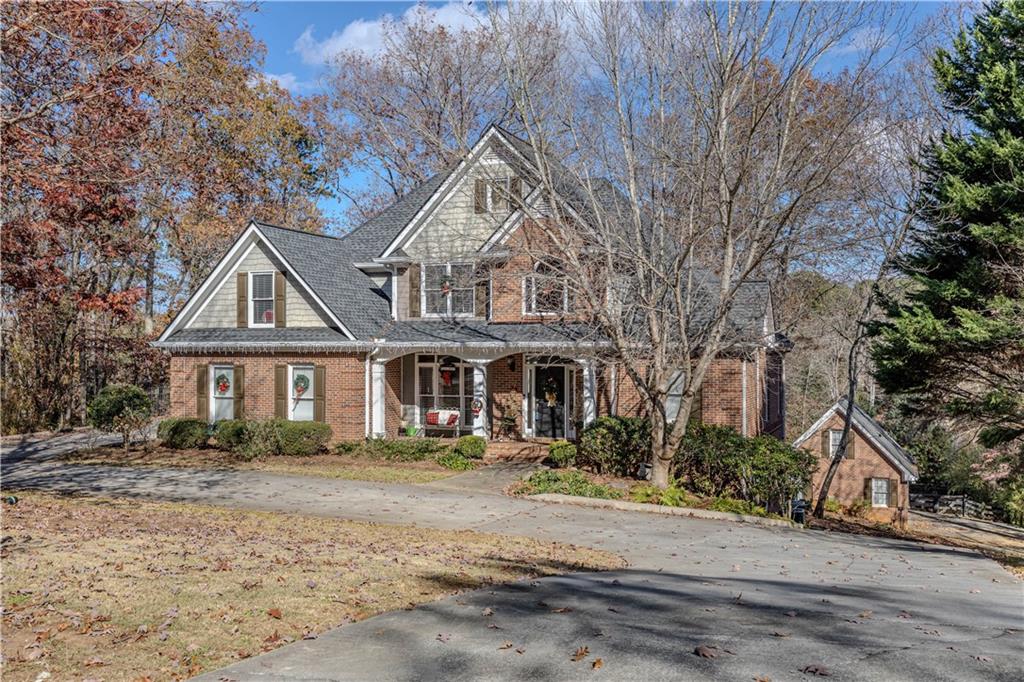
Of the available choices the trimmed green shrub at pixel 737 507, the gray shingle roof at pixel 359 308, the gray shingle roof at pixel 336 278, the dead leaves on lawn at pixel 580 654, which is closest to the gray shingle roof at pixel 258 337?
the gray shingle roof at pixel 359 308

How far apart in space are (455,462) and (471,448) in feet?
2.84

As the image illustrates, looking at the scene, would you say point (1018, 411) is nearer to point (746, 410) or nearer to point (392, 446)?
point (746, 410)

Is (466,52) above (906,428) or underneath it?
above

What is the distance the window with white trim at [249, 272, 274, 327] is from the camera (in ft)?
78.6

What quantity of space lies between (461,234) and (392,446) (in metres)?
6.43

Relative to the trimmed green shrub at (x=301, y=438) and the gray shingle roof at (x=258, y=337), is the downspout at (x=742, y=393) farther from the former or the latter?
the trimmed green shrub at (x=301, y=438)

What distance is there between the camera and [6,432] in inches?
1081

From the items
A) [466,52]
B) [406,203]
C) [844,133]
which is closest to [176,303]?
[406,203]

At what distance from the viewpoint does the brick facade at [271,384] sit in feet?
73.9

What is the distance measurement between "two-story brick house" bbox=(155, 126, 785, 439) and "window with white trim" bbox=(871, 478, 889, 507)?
3376 mm

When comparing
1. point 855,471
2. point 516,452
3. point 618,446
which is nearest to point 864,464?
point 855,471

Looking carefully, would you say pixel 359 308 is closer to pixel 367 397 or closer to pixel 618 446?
pixel 367 397

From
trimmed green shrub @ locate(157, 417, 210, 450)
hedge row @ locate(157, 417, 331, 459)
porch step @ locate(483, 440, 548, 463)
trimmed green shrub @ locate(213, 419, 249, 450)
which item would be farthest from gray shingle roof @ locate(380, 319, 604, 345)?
trimmed green shrub @ locate(157, 417, 210, 450)

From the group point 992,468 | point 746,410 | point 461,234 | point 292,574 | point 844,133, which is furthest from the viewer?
point 992,468
